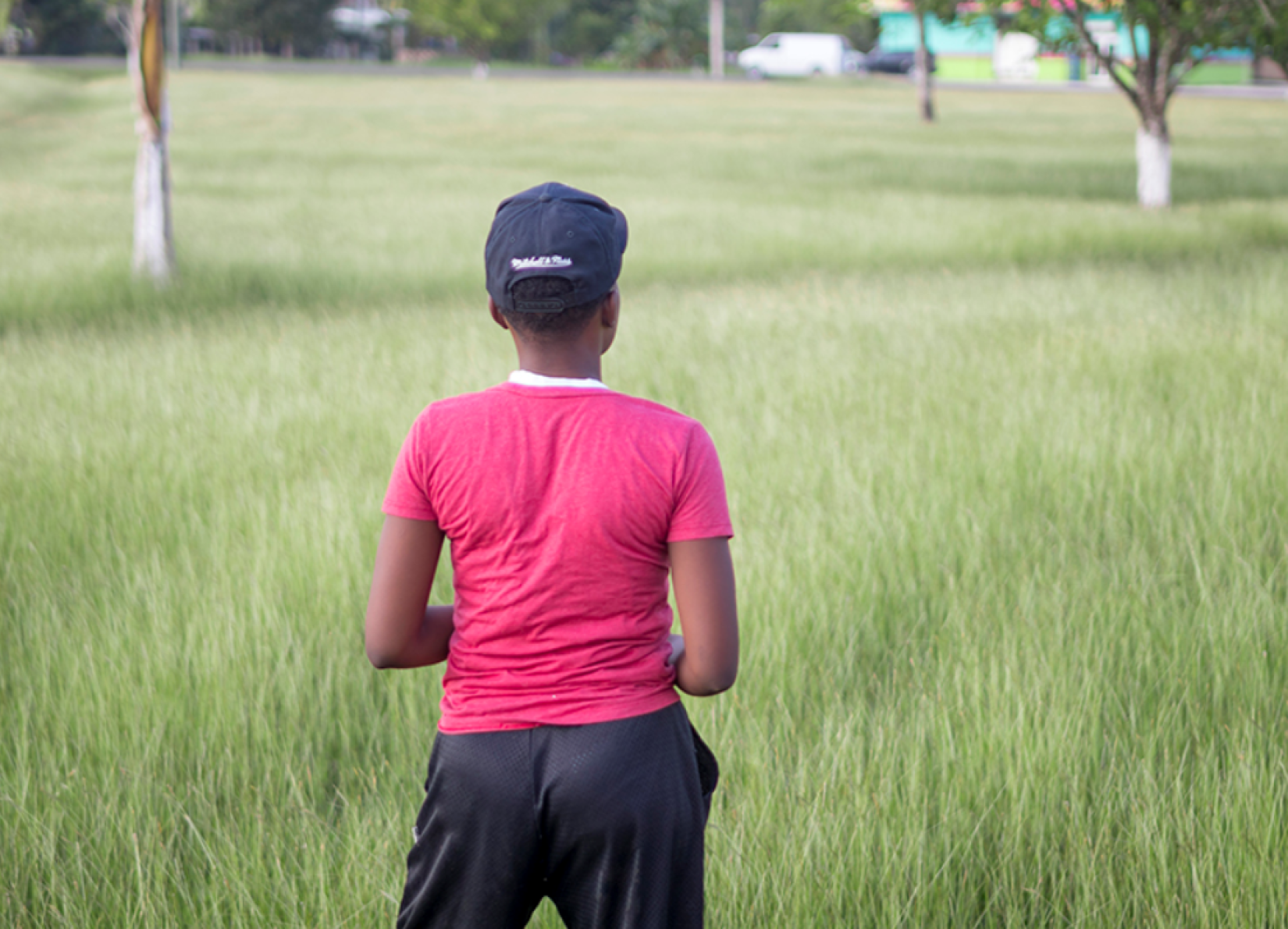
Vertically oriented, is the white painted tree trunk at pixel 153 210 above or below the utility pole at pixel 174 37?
below

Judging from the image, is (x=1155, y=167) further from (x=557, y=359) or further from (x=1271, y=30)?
(x=557, y=359)

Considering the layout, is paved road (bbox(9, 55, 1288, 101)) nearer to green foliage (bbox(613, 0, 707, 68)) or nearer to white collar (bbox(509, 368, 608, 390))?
green foliage (bbox(613, 0, 707, 68))

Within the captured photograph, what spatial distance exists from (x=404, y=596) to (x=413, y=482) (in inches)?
7.0

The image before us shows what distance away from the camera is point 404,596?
160 cm

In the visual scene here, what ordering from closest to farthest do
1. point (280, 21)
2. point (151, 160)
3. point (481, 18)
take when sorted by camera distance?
point (151, 160), point (481, 18), point (280, 21)

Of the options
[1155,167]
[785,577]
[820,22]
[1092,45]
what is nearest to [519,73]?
[820,22]

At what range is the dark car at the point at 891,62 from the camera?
62.0 m

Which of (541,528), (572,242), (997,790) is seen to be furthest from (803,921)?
(572,242)

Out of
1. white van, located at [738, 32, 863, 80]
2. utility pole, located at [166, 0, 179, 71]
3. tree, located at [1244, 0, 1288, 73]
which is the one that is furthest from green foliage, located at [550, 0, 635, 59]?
tree, located at [1244, 0, 1288, 73]

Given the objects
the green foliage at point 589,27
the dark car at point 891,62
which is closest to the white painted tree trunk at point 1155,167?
the dark car at point 891,62

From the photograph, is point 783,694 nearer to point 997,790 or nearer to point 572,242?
point 997,790

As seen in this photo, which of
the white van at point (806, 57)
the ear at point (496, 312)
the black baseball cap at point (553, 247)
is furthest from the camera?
the white van at point (806, 57)

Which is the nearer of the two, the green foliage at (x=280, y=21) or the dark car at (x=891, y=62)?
the dark car at (x=891, y=62)

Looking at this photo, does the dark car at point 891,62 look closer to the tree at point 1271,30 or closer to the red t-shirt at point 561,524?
the tree at point 1271,30
